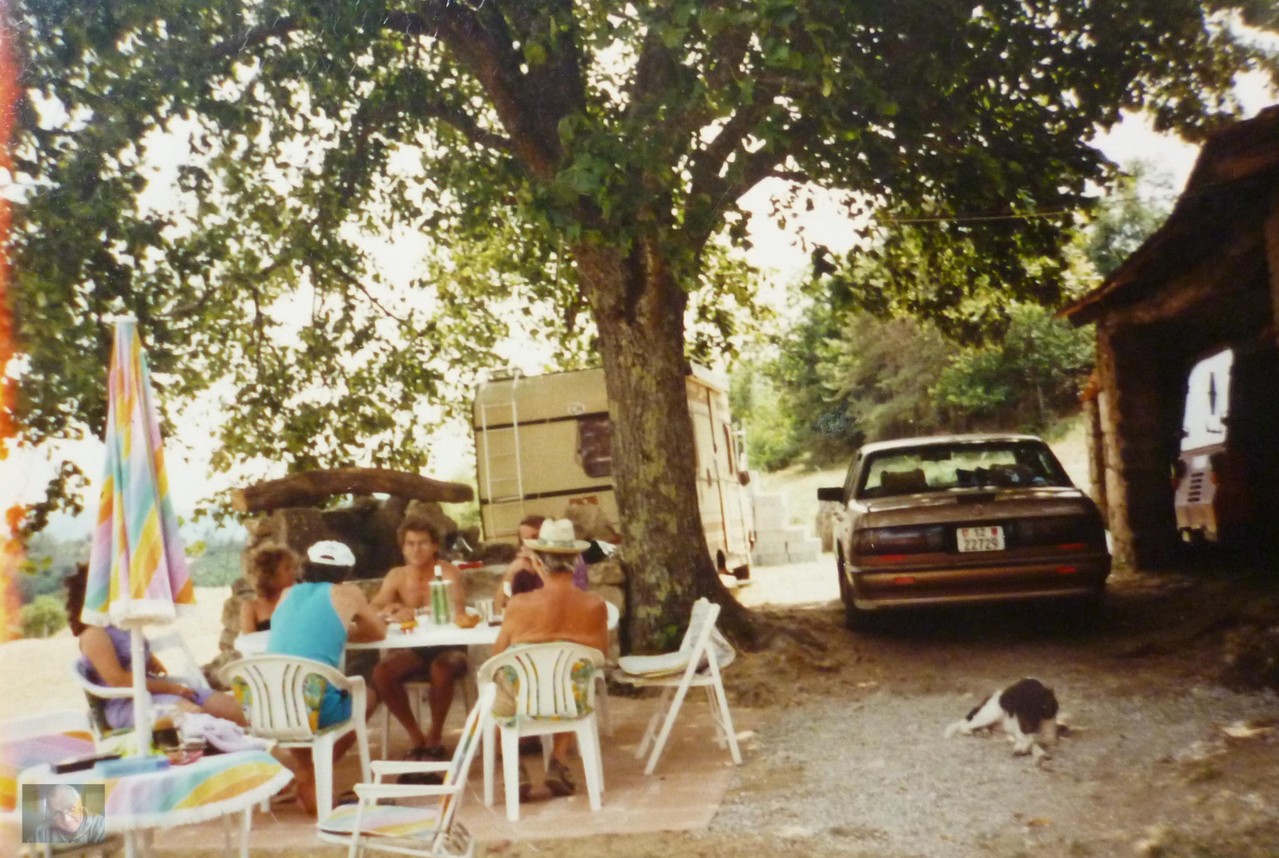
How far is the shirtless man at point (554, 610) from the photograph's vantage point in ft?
19.3

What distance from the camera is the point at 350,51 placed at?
9438 mm

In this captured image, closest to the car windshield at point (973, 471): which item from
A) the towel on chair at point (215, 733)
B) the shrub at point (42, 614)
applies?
the towel on chair at point (215, 733)

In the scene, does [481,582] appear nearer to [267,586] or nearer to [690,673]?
[267,586]

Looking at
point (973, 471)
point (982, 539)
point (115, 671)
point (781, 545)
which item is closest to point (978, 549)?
point (982, 539)

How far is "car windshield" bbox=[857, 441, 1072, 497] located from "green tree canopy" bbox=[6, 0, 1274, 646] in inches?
66.6

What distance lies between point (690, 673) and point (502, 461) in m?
7.48

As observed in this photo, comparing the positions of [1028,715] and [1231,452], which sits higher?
[1231,452]

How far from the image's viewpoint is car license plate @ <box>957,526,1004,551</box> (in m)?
8.95

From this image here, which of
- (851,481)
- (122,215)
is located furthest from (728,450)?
(122,215)

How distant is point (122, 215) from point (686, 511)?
5.00 metres

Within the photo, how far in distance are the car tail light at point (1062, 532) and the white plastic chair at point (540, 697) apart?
14.5ft

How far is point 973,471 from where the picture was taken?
10.1 meters

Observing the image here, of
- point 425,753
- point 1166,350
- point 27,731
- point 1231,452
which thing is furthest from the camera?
point 1166,350

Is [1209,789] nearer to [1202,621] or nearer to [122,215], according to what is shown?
[1202,621]
